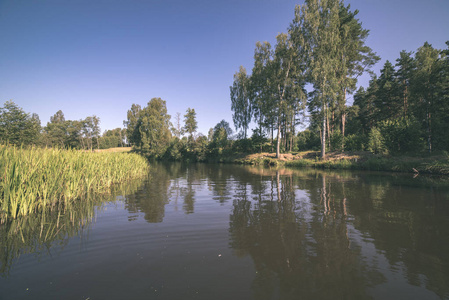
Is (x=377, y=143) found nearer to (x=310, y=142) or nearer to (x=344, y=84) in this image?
(x=344, y=84)

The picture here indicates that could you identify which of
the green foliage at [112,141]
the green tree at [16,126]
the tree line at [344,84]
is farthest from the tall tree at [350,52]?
the green foliage at [112,141]

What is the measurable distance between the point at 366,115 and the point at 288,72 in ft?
71.9

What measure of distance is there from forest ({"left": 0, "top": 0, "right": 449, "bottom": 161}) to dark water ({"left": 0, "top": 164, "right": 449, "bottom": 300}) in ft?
74.9

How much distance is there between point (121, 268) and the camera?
409 centimetres

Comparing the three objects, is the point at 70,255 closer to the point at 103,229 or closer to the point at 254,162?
the point at 103,229

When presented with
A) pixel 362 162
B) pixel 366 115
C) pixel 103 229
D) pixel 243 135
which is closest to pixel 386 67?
pixel 366 115

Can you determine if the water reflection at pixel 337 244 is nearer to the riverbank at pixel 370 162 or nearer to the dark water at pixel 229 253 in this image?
the dark water at pixel 229 253

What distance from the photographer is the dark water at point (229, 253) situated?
134 inches

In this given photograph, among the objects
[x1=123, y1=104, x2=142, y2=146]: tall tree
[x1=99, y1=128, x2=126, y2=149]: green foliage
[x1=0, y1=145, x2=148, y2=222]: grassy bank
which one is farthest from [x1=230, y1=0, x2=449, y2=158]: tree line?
[x1=99, y1=128, x2=126, y2=149]: green foliage

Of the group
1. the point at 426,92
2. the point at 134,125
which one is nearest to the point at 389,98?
the point at 426,92

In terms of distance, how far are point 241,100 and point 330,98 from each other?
84.6ft

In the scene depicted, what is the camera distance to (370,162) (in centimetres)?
2444

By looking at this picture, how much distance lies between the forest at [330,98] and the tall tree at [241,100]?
247mm

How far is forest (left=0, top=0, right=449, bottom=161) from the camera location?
26.8 metres
